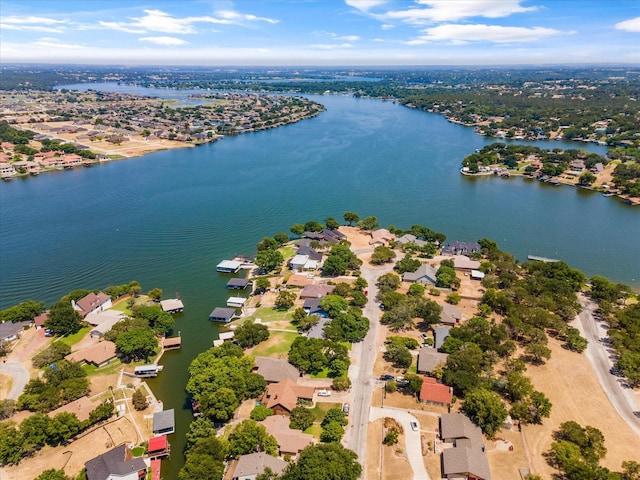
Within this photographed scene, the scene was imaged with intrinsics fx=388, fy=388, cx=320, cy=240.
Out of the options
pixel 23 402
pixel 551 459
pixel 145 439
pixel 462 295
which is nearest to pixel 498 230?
pixel 462 295

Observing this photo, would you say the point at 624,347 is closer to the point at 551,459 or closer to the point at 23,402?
the point at 551,459

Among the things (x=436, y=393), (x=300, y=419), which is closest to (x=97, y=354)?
(x=300, y=419)

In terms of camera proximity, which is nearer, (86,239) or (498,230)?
(86,239)

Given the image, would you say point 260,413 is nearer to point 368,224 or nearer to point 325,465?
point 325,465

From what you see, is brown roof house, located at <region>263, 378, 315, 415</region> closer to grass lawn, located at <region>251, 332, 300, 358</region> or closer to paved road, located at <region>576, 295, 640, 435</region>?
grass lawn, located at <region>251, 332, 300, 358</region>

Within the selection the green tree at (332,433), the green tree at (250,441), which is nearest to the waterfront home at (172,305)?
the green tree at (250,441)
